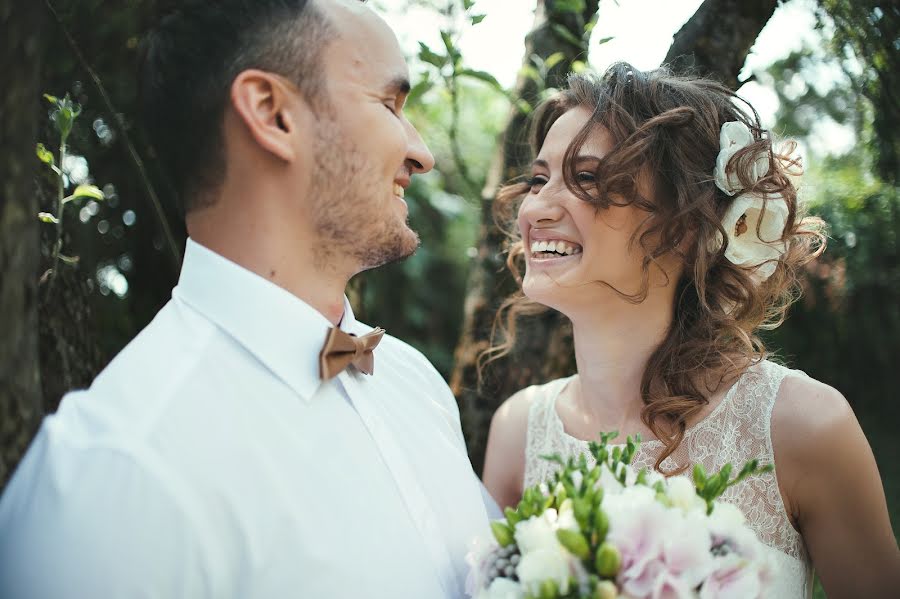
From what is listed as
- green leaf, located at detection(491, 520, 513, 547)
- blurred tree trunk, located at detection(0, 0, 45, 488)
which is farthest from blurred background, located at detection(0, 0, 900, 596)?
green leaf, located at detection(491, 520, 513, 547)

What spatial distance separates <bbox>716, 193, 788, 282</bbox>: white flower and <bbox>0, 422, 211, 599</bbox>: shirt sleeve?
192 cm

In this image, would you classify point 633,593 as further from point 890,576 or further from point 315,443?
point 890,576

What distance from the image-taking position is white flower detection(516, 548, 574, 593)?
53.4 inches

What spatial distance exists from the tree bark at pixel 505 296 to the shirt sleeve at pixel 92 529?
1.94 metres

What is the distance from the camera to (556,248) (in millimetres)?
2486

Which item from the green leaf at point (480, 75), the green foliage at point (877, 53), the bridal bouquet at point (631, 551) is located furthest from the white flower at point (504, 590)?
the green foliage at point (877, 53)

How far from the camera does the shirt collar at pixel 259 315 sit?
66.2 inches

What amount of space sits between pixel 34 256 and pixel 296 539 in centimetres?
76

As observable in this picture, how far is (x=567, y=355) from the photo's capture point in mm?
3291

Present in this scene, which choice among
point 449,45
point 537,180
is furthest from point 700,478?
point 449,45

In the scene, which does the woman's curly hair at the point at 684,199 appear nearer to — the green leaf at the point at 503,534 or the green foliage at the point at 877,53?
the green foliage at the point at 877,53

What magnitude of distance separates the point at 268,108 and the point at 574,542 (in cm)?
121

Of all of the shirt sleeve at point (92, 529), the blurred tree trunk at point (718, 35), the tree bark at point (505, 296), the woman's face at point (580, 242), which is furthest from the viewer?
the tree bark at point (505, 296)

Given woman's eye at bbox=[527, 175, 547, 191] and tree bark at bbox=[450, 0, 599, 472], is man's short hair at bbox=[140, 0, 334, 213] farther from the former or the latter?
tree bark at bbox=[450, 0, 599, 472]
